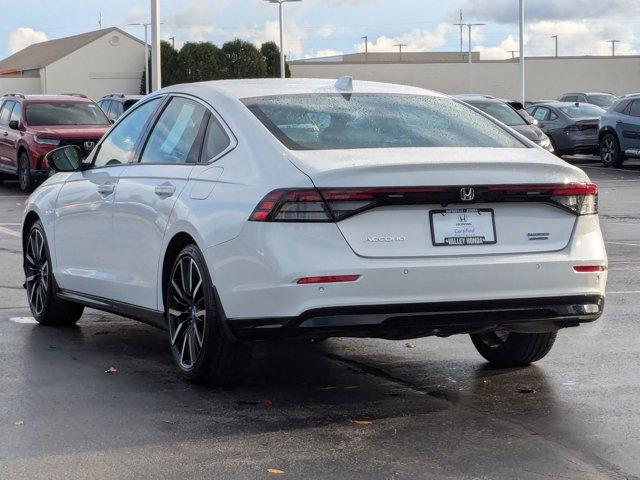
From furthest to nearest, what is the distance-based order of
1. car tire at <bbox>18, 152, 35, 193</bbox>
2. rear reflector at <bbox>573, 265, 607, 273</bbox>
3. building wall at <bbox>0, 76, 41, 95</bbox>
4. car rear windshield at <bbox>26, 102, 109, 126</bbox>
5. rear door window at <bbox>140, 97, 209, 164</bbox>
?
building wall at <bbox>0, 76, 41, 95</bbox> → car rear windshield at <bbox>26, 102, 109, 126</bbox> → car tire at <bbox>18, 152, 35, 193</bbox> → rear door window at <bbox>140, 97, 209, 164</bbox> → rear reflector at <bbox>573, 265, 607, 273</bbox>

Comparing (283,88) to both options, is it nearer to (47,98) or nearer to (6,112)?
(47,98)

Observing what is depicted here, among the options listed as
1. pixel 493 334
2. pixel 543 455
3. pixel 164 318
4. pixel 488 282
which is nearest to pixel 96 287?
pixel 164 318

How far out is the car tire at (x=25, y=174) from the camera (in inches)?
957

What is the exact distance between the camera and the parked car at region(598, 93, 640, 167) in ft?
96.1

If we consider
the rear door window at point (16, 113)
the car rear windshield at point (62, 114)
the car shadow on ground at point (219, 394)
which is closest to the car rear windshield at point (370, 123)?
the car shadow on ground at point (219, 394)

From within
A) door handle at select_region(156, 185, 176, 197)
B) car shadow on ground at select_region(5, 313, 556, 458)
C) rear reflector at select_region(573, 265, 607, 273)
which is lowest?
car shadow on ground at select_region(5, 313, 556, 458)

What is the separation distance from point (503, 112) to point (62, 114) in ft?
29.5

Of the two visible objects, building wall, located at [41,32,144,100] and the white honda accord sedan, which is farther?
building wall, located at [41,32,144,100]

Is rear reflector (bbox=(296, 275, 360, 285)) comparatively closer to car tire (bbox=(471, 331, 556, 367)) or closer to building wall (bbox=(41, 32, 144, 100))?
car tire (bbox=(471, 331, 556, 367))

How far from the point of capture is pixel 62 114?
2505 centimetres

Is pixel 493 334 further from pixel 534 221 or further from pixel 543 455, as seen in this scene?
pixel 543 455

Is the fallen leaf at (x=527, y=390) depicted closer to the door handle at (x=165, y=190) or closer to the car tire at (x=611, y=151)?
the door handle at (x=165, y=190)

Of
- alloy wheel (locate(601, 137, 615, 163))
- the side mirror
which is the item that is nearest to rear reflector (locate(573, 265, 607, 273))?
the side mirror

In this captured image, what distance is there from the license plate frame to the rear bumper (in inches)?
10.7
